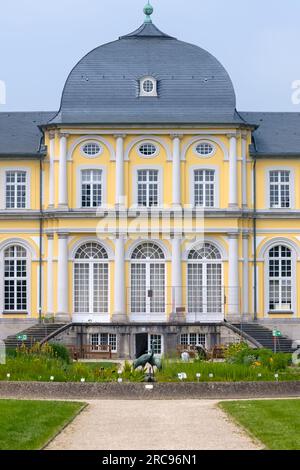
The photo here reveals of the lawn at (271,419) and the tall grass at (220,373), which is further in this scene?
the tall grass at (220,373)

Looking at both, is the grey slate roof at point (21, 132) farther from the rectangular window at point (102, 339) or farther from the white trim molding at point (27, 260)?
the rectangular window at point (102, 339)

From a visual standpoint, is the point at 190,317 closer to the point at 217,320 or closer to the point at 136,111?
the point at 217,320

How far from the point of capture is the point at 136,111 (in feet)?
179

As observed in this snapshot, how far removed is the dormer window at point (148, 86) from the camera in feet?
181

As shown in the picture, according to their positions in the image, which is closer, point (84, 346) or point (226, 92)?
point (84, 346)

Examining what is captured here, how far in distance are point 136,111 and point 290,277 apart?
385 inches

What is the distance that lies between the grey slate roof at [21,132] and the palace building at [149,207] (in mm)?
251

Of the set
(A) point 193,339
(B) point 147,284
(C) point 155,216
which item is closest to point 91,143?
(C) point 155,216

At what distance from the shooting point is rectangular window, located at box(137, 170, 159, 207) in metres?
54.6

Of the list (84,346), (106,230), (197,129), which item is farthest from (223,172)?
(84,346)

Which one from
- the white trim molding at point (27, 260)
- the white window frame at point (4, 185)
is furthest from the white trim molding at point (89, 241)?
the white window frame at point (4, 185)

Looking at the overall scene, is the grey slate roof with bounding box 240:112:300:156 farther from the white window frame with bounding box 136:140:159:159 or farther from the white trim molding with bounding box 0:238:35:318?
the white trim molding with bounding box 0:238:35:318

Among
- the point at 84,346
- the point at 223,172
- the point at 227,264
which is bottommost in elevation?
the point at 84,346

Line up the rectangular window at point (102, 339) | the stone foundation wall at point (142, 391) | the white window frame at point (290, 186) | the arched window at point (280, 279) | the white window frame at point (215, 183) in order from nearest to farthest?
the stone foundation wall at point (142, 391), the rectangular window at point (102, 339), the white window frame at point (215, 183), the arched window at point (280, 279), the white window frame at point (290, 186)
